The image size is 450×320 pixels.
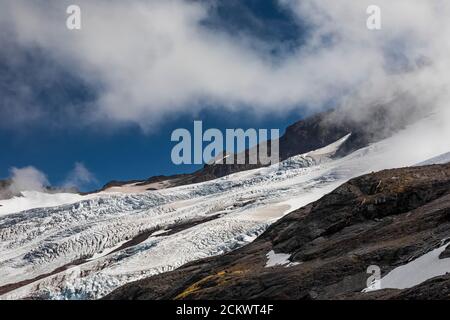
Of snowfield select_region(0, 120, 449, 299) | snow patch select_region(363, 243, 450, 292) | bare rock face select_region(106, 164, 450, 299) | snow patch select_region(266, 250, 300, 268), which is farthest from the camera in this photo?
snowfield select_region(0, 120, 449, 299)

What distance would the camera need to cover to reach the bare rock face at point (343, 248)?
2905 centimetres

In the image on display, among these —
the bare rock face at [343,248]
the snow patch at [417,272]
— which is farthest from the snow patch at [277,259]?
the snow patch at [417,272]

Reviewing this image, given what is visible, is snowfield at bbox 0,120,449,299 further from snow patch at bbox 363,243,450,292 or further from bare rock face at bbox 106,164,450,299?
snow patch at bbox 363,243,450,292

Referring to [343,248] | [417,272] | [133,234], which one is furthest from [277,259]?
[133,234]

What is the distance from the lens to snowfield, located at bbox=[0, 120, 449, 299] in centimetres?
10262

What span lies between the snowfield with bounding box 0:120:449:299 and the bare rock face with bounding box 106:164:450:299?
4.35 meters

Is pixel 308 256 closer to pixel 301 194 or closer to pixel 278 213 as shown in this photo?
pixel 278 213

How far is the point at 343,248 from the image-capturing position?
1416 inches

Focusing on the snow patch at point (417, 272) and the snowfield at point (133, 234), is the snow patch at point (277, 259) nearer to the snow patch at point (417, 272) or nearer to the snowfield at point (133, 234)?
the snowfield at point (133, 234)

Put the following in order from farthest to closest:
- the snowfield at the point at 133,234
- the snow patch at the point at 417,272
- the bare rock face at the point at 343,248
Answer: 1. the snowfield at the point at 133,234
2. the bare rock face at the point at 343,248
3. the snow patch at the point at 417,272

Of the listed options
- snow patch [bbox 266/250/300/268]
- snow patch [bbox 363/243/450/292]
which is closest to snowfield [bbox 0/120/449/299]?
snow patch [bbox 266/250/300/268]

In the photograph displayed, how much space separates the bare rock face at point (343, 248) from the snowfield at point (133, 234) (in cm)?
435

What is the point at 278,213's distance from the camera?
12862 cm

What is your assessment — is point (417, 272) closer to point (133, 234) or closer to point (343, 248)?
point (343, 248)
